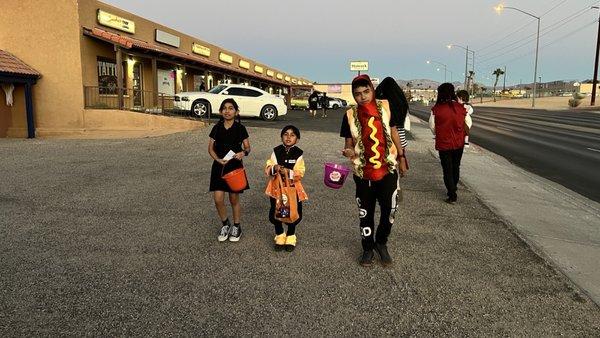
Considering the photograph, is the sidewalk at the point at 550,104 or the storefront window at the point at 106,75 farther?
the sidewalk at the point at 550,104

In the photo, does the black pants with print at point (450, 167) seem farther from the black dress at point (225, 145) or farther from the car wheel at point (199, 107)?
the car wheel at point (199, 107)

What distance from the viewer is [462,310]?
127 inches

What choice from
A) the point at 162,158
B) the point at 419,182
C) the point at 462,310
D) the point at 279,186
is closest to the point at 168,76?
the point at 162,158

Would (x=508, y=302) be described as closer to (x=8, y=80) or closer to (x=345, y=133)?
(x=345, y=133)

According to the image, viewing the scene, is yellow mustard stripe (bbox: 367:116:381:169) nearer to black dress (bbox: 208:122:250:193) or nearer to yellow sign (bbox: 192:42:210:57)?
black dress (bbox: 208:122:250:193)

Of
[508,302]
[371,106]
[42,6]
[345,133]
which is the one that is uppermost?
[42,6]

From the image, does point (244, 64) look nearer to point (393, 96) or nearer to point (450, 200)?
point (450, 200)

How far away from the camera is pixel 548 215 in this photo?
6.06 meters

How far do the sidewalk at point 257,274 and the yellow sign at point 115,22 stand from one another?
43.5 ft

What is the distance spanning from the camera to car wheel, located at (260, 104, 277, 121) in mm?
21188

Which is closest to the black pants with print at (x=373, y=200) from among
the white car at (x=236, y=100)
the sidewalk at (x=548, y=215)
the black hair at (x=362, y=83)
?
the black hair at (x=362, y=83)

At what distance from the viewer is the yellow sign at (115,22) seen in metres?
17.9

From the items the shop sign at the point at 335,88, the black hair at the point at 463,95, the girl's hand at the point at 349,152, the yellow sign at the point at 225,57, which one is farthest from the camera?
the shop sign at the point at 335,88

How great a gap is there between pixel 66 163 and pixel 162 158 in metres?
2.06
